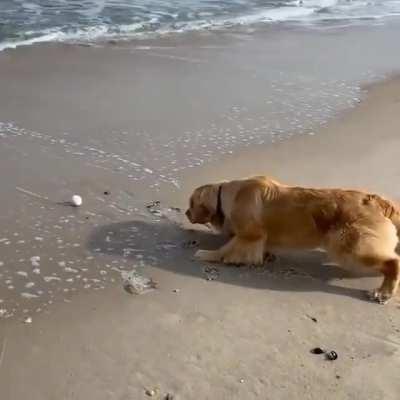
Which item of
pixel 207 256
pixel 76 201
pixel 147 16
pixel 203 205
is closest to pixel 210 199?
pixel 203 205

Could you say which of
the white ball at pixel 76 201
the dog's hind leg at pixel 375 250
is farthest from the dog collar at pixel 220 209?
the white ball at pixel 76 201

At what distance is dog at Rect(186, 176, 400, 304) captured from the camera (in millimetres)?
4703

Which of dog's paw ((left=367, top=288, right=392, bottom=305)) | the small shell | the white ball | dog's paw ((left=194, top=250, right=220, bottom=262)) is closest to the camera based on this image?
the small shell

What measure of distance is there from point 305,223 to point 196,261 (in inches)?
31.8

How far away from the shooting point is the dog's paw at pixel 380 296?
461 cm

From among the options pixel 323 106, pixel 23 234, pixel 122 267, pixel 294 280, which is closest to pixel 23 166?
pixel 23 234

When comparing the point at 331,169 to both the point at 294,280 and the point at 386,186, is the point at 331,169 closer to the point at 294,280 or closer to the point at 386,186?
the point at 386,186

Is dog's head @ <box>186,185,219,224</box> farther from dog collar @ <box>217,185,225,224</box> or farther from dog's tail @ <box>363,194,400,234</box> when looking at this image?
dog's tail @ <box>363,194,400,234</box>

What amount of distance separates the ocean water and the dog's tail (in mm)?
7024

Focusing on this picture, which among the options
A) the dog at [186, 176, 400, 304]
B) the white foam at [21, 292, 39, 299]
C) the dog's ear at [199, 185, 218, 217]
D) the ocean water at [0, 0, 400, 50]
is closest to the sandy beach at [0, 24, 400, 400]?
the white foam at [21, 292, 39, 299]

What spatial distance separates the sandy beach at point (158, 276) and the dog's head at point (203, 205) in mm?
174

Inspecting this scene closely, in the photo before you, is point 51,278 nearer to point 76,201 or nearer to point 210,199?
point 76,201

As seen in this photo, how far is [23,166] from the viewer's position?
625cm

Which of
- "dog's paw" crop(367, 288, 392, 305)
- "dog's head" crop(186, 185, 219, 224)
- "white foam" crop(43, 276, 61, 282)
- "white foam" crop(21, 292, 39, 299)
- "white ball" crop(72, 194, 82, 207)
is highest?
"dog's head" crop(186, 185, 219, 224)
